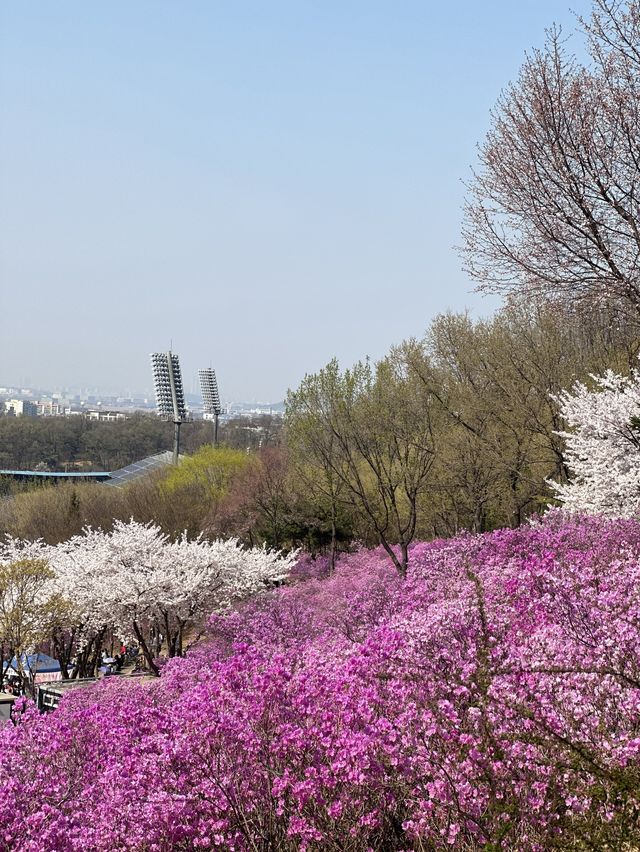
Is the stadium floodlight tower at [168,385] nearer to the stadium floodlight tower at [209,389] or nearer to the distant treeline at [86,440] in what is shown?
the stadium floodlight tower at [209,389]

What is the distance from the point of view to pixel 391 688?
583 cm

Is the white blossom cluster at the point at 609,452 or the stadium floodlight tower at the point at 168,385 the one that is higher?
the stadium floodlight tower at the point at 168,385

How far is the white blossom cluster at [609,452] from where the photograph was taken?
12.5 m

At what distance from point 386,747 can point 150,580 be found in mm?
14141

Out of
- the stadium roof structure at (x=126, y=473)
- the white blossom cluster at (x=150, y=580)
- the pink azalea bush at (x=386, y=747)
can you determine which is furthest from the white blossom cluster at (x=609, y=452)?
the stadium roof structure at (x=126, y=473)

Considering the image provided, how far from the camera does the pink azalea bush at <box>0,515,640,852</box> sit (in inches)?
183

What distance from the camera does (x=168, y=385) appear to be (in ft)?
253

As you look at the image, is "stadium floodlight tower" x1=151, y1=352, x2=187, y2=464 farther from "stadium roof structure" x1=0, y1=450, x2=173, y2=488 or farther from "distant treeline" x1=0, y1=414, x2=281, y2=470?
"distant treeline" x1=0, y1=414, x2=281, y2=470

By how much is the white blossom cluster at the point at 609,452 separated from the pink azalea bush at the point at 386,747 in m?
5.42

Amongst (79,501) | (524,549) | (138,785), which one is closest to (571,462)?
(524,549)

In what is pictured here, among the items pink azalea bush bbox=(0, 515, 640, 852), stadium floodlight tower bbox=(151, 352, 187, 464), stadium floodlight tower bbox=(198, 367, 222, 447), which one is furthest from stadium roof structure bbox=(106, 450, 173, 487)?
pink azalea bush bbox=(0, 515, 640, 852)

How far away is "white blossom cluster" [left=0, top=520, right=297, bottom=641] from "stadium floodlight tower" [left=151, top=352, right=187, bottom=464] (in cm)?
5202

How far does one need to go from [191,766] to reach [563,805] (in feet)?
7.90

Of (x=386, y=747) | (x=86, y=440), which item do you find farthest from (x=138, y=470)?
(x=386, y=747)
